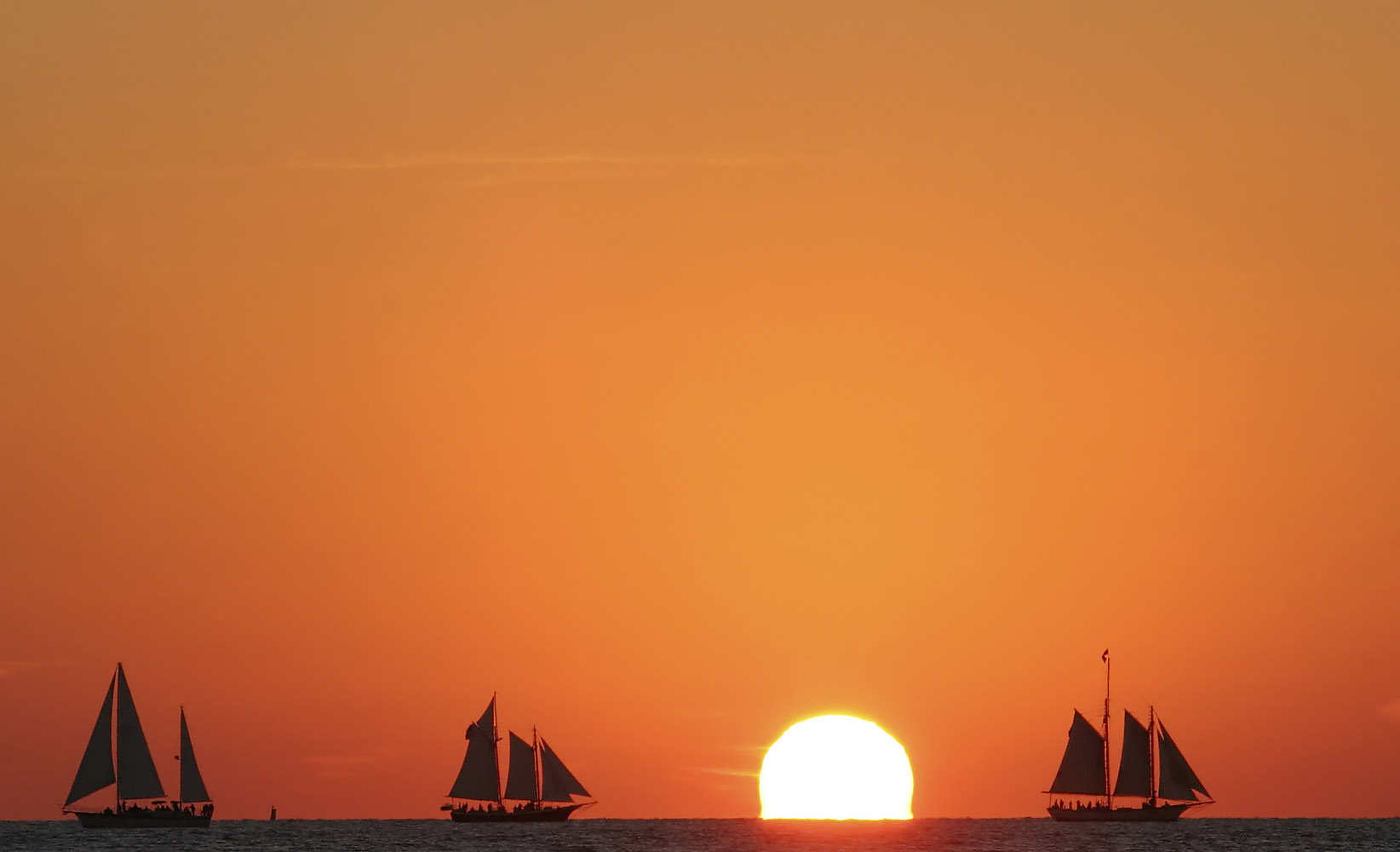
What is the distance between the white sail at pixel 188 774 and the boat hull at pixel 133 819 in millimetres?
2738

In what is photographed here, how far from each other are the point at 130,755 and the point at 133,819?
12.0 m

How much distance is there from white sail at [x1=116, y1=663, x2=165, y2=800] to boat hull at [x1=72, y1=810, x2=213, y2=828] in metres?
6.70

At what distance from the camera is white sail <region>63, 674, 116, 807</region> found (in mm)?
181750

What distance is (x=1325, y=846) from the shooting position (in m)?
192

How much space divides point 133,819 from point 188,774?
683cm

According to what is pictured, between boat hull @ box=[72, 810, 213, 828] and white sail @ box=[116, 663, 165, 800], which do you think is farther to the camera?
boat hull @ box=[72, 810, 213, 828]

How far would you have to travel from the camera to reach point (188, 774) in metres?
195

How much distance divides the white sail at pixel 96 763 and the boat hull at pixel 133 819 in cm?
919

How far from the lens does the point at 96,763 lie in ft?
598

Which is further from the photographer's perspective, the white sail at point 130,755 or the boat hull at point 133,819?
the boat hull at point 133,819

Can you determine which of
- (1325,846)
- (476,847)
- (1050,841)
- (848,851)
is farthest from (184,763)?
(1325,846)

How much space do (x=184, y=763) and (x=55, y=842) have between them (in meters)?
14.4

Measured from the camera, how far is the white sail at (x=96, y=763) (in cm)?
18175

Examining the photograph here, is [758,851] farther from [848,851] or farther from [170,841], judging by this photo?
[170,841]
